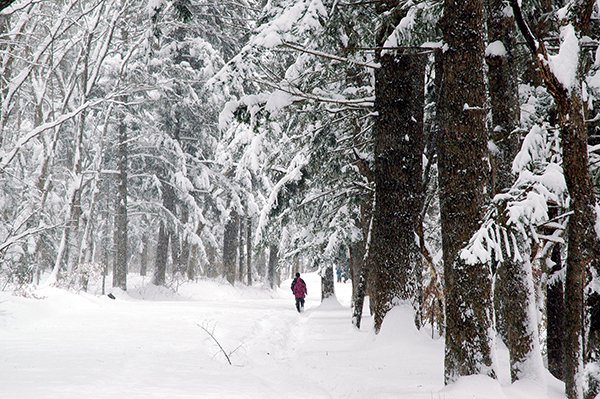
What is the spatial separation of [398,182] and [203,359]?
4.63 m

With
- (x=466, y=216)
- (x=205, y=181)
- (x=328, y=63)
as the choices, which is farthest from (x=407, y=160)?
(x=205, y=181)

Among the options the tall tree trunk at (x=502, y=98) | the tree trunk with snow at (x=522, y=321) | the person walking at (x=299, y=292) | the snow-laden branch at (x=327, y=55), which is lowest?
the person walking at (x=299, y=292)

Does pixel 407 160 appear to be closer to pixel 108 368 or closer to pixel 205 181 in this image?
pixel 108 368

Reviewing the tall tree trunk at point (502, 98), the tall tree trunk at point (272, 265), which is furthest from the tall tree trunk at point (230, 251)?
the tall tree trunk at point (502, 98)

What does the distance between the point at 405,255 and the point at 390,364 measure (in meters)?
2.12

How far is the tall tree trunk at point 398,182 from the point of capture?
28.2ft

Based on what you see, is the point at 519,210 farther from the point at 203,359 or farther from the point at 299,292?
the point at 299,292

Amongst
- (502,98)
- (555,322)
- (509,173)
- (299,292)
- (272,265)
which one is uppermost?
(502,98)

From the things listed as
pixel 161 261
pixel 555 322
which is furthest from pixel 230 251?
pixel 555 322

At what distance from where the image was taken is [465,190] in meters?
5.50

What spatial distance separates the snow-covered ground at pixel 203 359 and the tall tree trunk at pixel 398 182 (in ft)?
1.86

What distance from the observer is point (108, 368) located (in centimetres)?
612

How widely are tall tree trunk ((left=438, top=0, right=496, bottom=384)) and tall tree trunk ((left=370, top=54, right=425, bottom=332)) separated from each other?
293 centimetres

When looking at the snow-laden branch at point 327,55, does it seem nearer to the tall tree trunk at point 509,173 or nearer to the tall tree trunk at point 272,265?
the tall tree trunk at point 509,173
